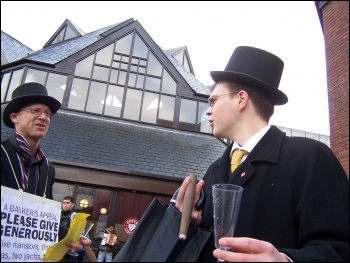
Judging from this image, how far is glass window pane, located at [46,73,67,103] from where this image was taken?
13.3 m

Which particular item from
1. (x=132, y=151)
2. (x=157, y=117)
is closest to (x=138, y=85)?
(x=157, y=117)

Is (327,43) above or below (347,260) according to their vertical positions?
above

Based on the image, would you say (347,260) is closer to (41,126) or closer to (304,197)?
(304,197)

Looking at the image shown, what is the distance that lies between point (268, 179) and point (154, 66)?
13697 mm

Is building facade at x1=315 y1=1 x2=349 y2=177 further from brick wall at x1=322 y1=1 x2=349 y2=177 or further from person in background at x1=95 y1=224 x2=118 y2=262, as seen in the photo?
person in background at x1=95 y1=224 x2=118 y2=262

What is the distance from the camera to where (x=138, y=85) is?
14414mm

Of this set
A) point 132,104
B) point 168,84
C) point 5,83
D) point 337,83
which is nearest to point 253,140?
point 337,83

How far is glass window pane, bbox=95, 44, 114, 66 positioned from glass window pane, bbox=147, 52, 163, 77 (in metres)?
1.86

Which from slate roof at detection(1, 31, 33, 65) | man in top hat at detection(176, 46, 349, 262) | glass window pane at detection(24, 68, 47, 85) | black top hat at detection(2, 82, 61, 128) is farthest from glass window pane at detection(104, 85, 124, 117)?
man in top hat at detection(176, 46, 349, 262)

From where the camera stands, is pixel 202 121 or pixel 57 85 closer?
pixel 57 85

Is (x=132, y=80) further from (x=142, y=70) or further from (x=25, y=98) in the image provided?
(x=25, y=98)

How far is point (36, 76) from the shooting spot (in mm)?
13336

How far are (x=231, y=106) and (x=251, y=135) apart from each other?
0.24 metres

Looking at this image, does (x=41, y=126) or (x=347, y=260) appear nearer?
(x=347, y=260)
